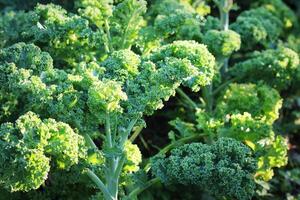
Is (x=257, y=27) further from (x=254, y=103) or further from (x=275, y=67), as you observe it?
(x=254, y=103)

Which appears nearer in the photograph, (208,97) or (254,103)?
(254,103)

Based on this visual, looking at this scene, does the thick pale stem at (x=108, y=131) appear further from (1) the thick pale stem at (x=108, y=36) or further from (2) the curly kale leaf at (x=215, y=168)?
(1) the thick pale stem at (x=108, y=36)

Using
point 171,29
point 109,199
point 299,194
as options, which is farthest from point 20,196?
point 299,194

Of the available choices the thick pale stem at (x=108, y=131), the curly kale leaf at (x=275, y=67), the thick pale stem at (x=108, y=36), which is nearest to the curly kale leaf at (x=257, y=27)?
the curly kale leaf at (x=275, y=67)

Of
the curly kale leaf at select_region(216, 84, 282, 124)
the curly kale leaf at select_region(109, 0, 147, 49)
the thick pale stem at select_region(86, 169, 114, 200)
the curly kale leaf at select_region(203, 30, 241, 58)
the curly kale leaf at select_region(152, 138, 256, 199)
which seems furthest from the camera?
the curly kale leaf at select_region(203, 30, 241, 58)

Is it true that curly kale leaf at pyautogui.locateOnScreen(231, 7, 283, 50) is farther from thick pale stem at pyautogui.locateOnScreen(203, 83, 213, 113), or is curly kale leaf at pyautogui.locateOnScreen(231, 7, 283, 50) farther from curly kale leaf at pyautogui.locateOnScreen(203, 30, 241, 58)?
thick pale stem at pyautogui.locateOnScreen(203, 83, 213, 113)

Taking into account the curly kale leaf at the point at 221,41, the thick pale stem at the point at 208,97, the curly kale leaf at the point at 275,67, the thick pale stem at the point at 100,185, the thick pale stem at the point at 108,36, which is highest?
the thick pale stem at the point at 108,36

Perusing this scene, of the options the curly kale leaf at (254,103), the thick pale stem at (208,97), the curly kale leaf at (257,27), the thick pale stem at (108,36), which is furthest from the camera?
the curly kale leaf at (257,27)

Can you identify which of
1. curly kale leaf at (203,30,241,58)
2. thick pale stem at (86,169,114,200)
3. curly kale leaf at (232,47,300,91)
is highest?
curly kale leaf at (203,30,241,58)

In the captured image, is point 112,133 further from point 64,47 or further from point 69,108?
point 64,47

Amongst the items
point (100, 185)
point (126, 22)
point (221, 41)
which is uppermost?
point (126, 22)

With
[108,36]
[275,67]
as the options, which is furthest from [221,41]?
[108,36]

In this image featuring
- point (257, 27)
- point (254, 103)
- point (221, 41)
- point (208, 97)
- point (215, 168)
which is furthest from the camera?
point (257, 27)

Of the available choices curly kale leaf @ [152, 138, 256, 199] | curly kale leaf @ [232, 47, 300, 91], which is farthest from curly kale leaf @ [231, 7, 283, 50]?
curly kale leaf @ [152, 138, 256, 199]
